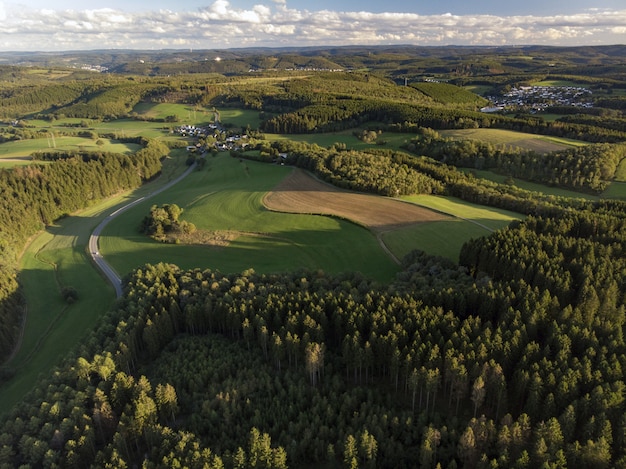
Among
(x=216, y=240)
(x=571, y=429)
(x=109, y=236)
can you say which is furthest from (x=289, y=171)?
(x=571, y=429)

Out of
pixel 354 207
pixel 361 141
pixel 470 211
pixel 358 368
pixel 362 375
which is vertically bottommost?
pixel 362 375

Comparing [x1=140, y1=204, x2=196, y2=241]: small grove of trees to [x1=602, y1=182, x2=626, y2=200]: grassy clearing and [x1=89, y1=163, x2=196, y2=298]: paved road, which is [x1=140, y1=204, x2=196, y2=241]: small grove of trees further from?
[x1=602, y1=182, x2=626, y2=200]: grassy clearing

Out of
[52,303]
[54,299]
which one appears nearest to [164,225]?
[54,299]

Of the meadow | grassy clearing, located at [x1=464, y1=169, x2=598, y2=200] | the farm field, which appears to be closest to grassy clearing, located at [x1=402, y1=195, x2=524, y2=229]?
the meadow

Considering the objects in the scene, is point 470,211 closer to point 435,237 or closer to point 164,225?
point 435,237

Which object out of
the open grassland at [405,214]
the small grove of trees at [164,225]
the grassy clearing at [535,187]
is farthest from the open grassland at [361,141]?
the small grove of trees at [164,225]

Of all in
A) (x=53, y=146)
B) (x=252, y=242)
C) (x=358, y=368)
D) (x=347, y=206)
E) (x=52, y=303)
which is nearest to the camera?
(x=358, y=368)

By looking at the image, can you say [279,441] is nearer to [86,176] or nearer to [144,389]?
[144,389]
